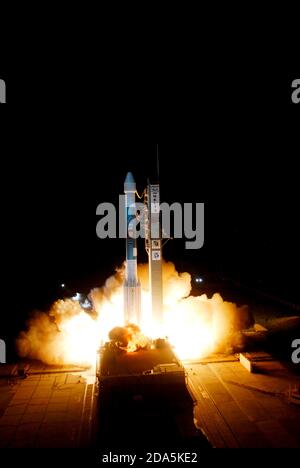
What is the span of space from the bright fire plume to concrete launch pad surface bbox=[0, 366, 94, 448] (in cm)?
185

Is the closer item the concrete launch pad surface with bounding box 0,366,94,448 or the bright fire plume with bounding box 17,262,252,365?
the concrete launch pad surface with bounding box 0,366,94,448

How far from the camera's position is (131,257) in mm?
23641

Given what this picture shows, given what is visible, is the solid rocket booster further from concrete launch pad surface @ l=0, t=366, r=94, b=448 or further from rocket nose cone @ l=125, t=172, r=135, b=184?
concrete launch pad surface @ l=0, t=366, r=94, b=448

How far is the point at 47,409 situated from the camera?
17.7m

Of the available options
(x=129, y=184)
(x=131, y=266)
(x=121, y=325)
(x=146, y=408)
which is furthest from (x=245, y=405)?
(x=129, y=184)

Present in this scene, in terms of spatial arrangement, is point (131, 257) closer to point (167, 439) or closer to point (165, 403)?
point (165, 403)

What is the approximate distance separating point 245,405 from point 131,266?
32.2 feet

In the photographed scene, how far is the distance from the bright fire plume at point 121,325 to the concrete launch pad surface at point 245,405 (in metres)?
2.75

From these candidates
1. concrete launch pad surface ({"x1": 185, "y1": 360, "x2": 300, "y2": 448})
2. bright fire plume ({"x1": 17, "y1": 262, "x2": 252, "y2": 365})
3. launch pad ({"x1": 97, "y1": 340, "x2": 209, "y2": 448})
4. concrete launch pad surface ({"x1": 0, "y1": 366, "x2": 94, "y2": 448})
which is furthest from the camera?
bright fire plume ({"x1": 17, "y1": 262, "x2": 252, "y2": 365})

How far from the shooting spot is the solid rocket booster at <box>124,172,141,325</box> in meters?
23.3

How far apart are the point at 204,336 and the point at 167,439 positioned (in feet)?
40.5

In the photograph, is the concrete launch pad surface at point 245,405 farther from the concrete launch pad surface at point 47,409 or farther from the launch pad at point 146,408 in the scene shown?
the concrete launch pad surface at point 47,409

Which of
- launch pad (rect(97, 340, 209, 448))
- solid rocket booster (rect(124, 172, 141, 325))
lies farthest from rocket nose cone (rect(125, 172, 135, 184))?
launch pad (rect(97, 340, 209, 448))

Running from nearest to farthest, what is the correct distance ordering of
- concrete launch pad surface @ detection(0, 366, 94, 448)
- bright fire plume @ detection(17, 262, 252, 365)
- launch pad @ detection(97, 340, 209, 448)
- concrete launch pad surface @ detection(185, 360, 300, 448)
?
1. launch pad @ detection(97, 340, 209, 448)
2. concrete launch pad surface @ detection(185, 360, 300, 448)
3. concrete launch pad surface @ detection(0, 366, 94, 448)
4. bright fire plume @ detection(17, 262, 252, 365)
